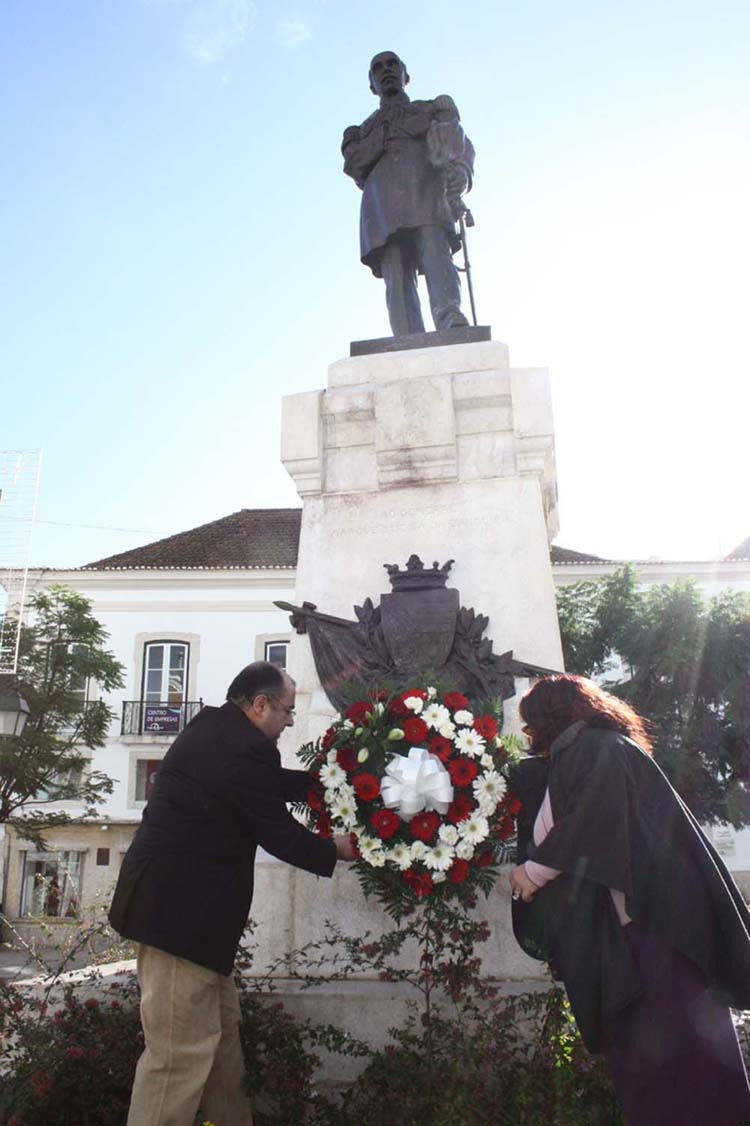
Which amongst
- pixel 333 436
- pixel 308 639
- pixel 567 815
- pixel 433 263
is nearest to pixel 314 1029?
pixel 567 815

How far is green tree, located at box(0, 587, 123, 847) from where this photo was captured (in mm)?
12891

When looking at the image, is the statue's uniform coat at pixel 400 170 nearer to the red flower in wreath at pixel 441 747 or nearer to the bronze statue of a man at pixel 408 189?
the bronze statue of a man at pixel 408 189

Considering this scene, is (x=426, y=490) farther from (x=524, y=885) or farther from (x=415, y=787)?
(x=524, y=885)

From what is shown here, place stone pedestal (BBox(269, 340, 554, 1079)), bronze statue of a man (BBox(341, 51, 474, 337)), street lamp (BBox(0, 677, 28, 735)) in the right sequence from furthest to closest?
street lamp (BBox(0, 677, 28, 735))
bronze statue of a man (BBox(341, 51, 474, 337))
stone pedestal (BBox(269, 340, 554, 1079))

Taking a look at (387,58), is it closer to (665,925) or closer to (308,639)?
(308,639)

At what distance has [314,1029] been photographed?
3.24 m

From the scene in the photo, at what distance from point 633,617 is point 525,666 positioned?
9159 millimetres

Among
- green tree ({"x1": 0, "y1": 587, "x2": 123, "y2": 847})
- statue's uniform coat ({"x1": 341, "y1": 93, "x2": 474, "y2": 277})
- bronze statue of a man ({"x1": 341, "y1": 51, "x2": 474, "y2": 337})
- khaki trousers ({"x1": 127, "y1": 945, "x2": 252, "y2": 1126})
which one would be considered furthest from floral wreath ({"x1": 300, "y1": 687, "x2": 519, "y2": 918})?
green tree ({"x1": 0, "y1": 587, "x2": 123, "y2": 847})

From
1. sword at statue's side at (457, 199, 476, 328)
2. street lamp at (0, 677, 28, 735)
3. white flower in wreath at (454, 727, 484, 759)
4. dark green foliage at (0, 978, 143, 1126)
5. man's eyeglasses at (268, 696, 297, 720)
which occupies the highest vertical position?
sword at statue's side at (457, 199, 476, 328)

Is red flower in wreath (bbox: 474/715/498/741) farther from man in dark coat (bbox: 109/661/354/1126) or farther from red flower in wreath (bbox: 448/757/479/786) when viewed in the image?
man in dark coat (bbox: 109/661/354/1126)

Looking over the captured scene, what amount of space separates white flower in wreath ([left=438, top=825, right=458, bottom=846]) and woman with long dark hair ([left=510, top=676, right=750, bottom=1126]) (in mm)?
396

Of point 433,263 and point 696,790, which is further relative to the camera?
point 696,790

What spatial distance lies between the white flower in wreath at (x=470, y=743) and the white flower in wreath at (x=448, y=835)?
0.26 m

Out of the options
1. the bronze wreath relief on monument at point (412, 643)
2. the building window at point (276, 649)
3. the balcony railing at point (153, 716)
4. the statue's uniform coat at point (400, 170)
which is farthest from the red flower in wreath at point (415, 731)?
the building window at point (276, 649)
